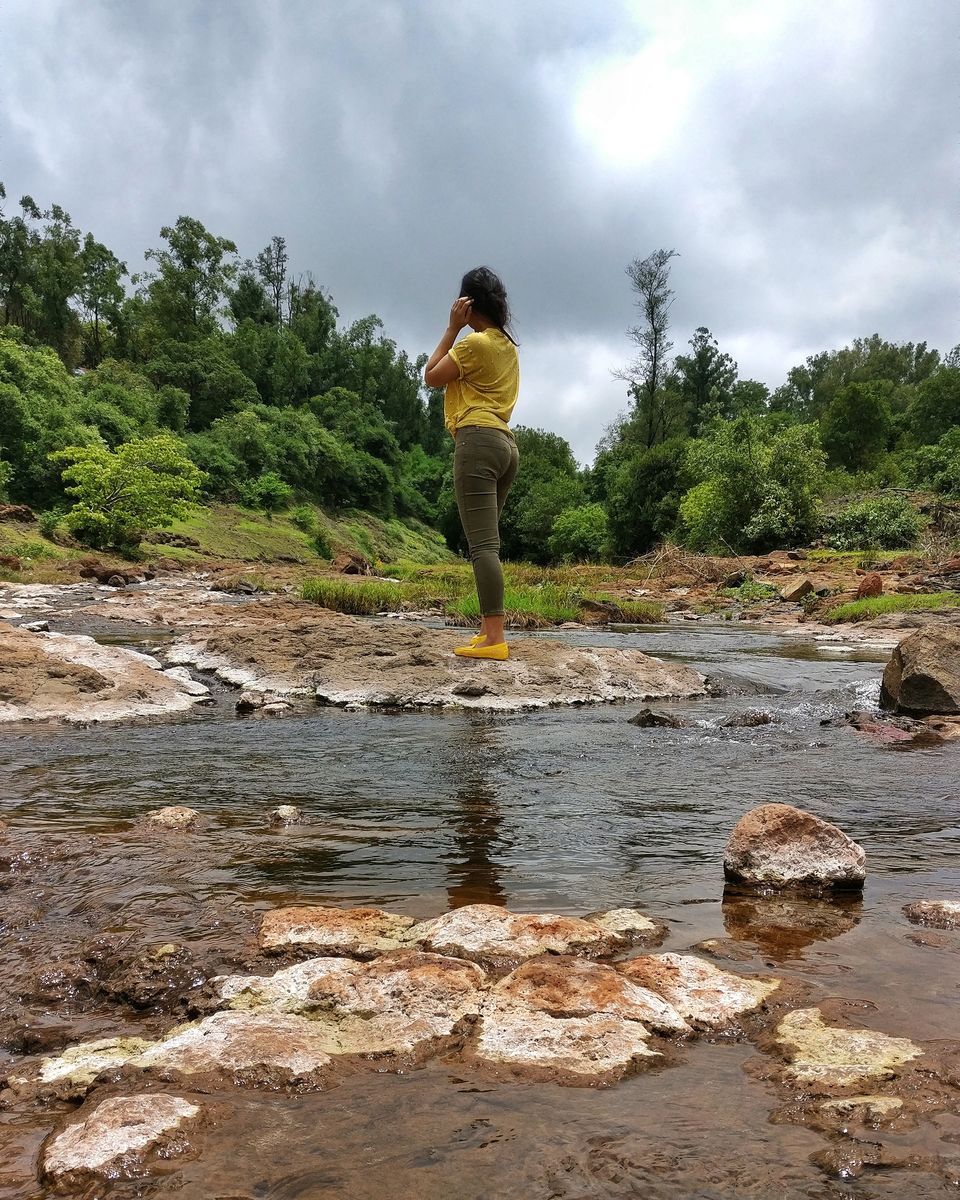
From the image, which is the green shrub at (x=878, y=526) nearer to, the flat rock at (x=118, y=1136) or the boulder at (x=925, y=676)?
the boulder at (x=925, y=676)

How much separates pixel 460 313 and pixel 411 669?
8.57ft

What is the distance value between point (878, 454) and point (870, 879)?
53.9 m

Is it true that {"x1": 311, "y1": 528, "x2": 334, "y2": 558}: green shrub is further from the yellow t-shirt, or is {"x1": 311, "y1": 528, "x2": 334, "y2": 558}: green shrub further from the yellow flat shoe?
the yellow t-shirt

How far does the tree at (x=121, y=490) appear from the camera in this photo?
988 inches

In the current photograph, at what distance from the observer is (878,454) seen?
49.5 meters

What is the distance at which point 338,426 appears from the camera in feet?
212

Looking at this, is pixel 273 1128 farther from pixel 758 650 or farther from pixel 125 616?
pixel 125 616

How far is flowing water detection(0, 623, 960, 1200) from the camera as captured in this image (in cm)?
112

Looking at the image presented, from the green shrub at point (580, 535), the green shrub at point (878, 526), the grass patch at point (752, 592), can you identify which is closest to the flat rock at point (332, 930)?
the grass patch at point (752, 592)

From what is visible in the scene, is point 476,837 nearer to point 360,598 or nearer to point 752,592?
point 360,598

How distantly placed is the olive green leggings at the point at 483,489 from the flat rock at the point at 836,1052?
3.97 m

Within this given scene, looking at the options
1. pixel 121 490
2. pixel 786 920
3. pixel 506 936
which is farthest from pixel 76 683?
pixel 121 490

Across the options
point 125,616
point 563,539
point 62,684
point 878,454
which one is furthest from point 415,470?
point 62,684

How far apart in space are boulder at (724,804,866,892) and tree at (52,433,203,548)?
2578 centimetres
